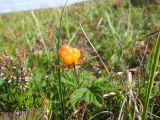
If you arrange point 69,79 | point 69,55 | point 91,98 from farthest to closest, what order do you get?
1. point 69,79
2. point 91,98
3. point 69,55

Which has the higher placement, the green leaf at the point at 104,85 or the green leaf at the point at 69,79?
the green leaf at the point at 69,79

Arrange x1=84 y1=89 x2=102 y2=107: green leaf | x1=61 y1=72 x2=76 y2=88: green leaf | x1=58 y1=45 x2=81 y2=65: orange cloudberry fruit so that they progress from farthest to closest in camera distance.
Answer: x1=61 y1=72 x2=76 y2=88: green leaf < x1=84 y1=89 x2=102 y2=107: green leaf < x1=58 y1=45 x2=81 y2=65: orange cloudberry fruit

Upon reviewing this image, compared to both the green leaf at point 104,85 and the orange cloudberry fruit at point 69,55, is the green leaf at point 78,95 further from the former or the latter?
the orange cloudberry fruit at point 69,55

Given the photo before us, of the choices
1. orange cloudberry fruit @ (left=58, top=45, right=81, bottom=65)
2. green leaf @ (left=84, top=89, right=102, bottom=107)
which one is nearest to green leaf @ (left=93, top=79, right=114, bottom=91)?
green leaf @ (left=84, top=89, right=102, bottom=107)

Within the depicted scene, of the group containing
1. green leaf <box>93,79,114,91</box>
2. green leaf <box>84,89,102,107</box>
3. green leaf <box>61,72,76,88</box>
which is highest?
green leaf <box>61,72,76,88</box>

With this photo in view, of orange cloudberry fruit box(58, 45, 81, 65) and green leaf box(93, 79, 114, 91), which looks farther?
green leaf box(93, 79, 114, 91)

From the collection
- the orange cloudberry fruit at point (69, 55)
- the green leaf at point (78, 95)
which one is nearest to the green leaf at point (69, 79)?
the green leaf at point (78, 95)

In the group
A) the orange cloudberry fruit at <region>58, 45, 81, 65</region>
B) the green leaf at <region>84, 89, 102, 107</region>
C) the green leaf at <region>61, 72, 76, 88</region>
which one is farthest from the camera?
the green leaf at <region>61, 72, 76, 88</region>

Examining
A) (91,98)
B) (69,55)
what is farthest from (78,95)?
(69,55)

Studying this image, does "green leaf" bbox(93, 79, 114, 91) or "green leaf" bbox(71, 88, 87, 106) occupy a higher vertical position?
"green leaf" bbox(93, 79, 114, 91)

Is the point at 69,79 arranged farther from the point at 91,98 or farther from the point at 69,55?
the point at 69,55

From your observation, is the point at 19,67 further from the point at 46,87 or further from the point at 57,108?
the point at 57,108

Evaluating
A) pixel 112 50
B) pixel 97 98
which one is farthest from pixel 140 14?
pixel 97 98

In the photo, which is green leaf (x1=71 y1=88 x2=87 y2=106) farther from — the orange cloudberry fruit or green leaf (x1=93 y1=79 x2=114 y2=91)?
the orange cloudberry fruit
